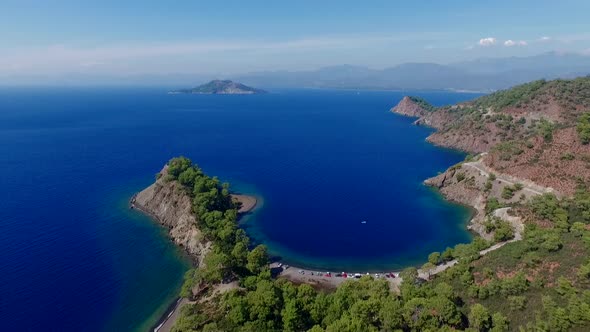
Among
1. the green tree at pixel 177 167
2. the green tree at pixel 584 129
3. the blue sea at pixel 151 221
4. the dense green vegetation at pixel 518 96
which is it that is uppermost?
the dense green vegetation at pixel 518 96

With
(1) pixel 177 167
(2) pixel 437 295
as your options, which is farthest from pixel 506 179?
(1) pixel 177 167

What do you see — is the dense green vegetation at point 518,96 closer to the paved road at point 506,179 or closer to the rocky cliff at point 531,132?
the rocky cliff at point 531,132

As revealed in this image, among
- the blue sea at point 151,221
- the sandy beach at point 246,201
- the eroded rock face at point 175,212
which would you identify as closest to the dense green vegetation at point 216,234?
the eroded rock face at point 175,212

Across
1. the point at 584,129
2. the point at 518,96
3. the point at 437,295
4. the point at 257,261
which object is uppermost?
the point at 518,96

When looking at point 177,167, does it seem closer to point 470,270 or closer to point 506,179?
point 470,270

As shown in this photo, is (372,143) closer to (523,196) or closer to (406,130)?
(406,130)

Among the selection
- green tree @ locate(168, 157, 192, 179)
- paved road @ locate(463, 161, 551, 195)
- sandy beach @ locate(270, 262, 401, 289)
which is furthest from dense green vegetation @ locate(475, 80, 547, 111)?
green tree @ locate(168, 157, 192, 179)
